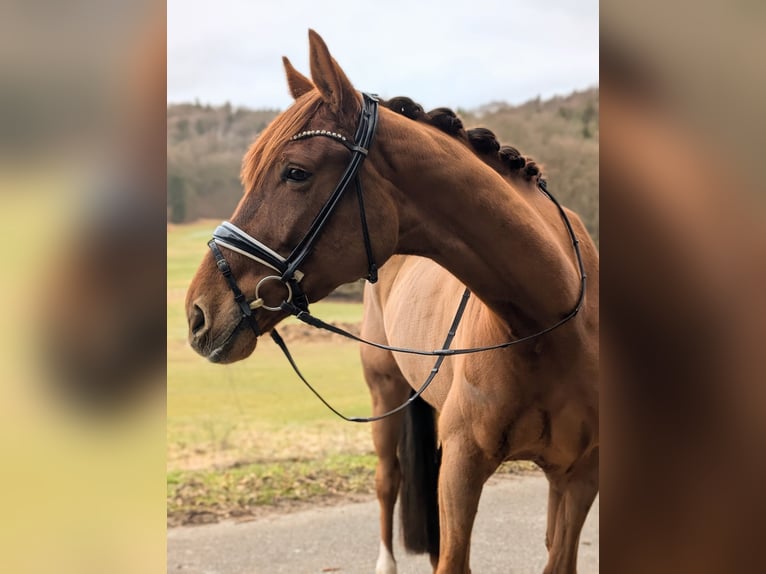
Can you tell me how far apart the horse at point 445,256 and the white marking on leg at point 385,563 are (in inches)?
59.9

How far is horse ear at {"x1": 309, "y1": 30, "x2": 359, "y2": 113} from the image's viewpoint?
162 cm

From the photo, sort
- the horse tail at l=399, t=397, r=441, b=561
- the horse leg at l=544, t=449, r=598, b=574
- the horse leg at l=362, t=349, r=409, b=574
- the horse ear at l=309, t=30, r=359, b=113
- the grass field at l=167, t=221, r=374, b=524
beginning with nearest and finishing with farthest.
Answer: the horse ear at l=309, t=30, r=359, b=113 → the horse leg at l=544, t=449, r=598, b=574 → the horse tail at l=399, t=397, r=441, b=561 → the horse leg at l=362, t=349, r=409, b=574 → the grass field at l=167, t=221, r=374, b=524

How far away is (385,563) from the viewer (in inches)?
143

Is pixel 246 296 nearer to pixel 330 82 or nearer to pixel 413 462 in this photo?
pixel 330 82

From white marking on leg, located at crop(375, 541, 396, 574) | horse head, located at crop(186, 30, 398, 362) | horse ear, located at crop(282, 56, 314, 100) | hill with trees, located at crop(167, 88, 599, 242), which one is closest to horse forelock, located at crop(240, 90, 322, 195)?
horse head, located at crop(186, 30, 398, 362)

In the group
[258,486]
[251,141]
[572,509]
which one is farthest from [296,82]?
[251,141]

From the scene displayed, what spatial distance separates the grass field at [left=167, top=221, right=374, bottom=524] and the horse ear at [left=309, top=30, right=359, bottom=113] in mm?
3505

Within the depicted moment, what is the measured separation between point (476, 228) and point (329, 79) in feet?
1.73
